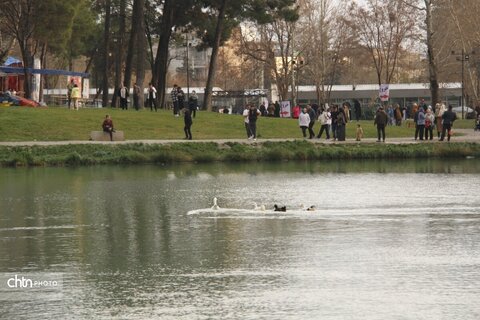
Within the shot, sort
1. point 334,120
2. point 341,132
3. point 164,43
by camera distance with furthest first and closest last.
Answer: point 164,43
point 334,120
point 341,132

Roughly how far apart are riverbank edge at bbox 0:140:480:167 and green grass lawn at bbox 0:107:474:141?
6020mm

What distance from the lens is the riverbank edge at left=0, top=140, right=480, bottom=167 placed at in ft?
145

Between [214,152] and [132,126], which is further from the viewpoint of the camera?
[132,126]

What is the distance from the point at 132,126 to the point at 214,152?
1024cm

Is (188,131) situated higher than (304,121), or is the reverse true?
(304,121)

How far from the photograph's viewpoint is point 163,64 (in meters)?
70.8

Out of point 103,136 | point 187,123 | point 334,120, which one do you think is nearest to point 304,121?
point 334,120

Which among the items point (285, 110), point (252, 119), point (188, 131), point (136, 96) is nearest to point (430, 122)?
point (252, 119)

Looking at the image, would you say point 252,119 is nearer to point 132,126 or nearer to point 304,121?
point 304,121

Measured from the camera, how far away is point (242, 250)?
19312 mm

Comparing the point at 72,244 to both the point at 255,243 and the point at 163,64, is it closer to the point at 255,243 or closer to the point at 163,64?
the point at 255,243

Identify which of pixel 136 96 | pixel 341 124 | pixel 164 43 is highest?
pixel 164 43

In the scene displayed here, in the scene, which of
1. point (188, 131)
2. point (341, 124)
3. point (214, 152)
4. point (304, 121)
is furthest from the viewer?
point (304, 121)

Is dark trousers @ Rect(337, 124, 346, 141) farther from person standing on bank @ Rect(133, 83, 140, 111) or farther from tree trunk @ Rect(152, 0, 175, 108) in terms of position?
tree trunk @ Rect(152, 0, 175, 108)
